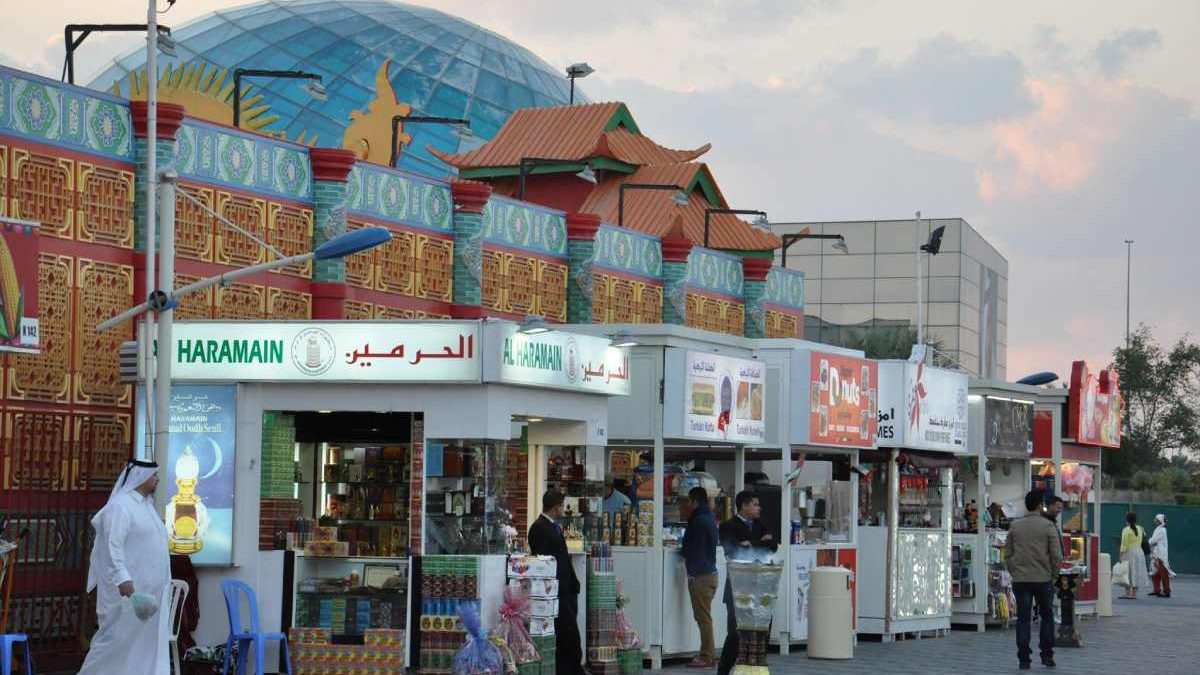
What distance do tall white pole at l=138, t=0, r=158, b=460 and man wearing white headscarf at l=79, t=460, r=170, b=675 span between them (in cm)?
329

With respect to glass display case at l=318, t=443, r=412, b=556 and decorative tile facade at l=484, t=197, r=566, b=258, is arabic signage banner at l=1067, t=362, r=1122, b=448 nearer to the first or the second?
decorative tile facade at l=484, t=197, r=566, b=258

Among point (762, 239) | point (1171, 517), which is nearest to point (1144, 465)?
point (1171, 517)

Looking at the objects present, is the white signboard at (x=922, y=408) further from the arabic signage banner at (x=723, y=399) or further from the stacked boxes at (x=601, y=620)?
the stacked boxes at (x=601, y=620)

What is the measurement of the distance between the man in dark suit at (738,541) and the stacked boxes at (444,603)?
255cm

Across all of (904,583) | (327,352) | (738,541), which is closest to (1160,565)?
(904,583)

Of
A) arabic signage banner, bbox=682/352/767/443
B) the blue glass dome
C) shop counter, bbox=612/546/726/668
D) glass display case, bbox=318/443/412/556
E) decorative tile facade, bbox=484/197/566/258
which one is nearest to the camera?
glass display case, bbox=318/443/412/556

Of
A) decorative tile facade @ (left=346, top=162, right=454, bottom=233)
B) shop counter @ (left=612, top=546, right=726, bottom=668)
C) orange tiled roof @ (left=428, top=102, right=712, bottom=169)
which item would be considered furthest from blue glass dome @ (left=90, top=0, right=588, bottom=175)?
shop counter @ (left=612, top=546, right=726, bottom=668)

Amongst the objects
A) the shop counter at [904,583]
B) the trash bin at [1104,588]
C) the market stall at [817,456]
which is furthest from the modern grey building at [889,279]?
the market stall at [817,456]

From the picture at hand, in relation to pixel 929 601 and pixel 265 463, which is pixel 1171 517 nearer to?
pixel 929 601

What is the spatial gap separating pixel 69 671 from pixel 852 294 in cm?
6447

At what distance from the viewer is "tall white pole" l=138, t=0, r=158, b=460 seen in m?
19.4

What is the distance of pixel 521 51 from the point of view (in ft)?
180

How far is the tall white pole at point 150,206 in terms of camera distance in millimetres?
19391

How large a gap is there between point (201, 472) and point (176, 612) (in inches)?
57.0
